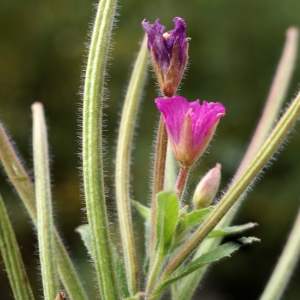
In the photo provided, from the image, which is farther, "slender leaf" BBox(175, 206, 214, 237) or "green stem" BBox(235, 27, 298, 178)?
"green stem" BBox(235, 27, 298, 178)

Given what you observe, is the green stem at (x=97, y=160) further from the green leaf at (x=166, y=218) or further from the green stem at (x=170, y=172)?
the green stem at (x=170, y=172)

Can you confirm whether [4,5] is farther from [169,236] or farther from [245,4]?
[169,236]

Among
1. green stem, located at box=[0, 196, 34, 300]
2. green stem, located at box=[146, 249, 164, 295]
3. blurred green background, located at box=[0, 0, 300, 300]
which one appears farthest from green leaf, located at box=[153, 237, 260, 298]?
blurred green background, located at box=[0, 0, 300, 300]

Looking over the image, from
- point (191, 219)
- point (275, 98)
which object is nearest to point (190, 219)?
point (191, 219)

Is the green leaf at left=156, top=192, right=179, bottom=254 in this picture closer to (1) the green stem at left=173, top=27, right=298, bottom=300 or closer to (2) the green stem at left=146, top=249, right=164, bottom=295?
(2) the green stem at left=146, top=249, right=164, bottom=295

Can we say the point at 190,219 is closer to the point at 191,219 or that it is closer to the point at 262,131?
the point at 191,219
